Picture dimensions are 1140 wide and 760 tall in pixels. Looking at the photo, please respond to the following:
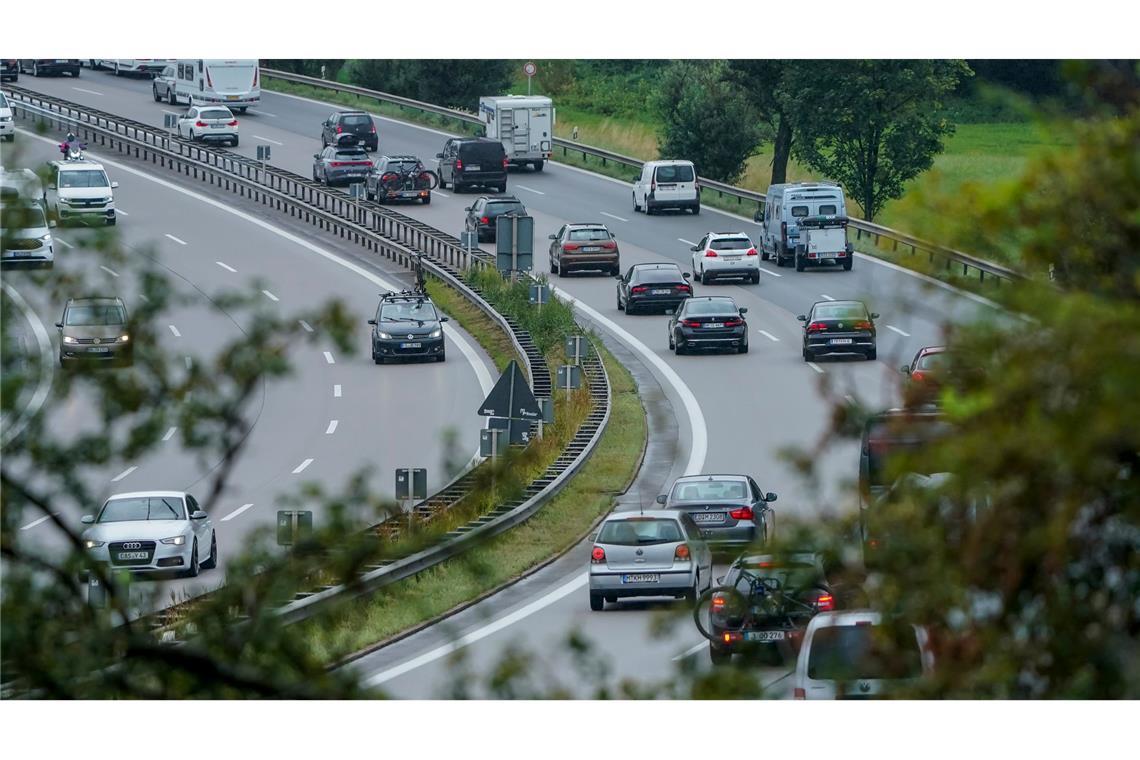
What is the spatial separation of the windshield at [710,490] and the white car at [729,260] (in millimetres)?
27060

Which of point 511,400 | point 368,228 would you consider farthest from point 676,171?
point 511,400

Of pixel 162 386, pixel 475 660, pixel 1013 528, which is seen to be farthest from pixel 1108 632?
pixel 475 660

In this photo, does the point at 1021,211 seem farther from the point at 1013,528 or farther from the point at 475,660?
the point at 475,660

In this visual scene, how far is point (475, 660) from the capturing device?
21891 mm

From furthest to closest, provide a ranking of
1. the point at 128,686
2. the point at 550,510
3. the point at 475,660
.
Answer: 1. the point at 550,510
2. the point at 475,660
3. the point at 128,686

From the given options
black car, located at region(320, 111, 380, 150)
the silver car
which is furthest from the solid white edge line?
black car, located at region(320, 111, 380, 150)

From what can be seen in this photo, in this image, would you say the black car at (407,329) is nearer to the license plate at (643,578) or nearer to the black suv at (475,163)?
the black suv at (475,163)

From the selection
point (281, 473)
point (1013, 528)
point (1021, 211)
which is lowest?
point (281, 473)

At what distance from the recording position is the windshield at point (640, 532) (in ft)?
80.8

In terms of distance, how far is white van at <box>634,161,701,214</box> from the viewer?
218 ft

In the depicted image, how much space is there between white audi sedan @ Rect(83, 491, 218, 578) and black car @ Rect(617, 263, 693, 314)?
24.6 m

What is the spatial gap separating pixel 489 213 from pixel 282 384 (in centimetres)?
1523

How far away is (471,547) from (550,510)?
22.0 meters

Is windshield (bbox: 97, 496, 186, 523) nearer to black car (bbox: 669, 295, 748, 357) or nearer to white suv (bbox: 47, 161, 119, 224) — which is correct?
black car (bbox: 669, 295, 748, 357)
